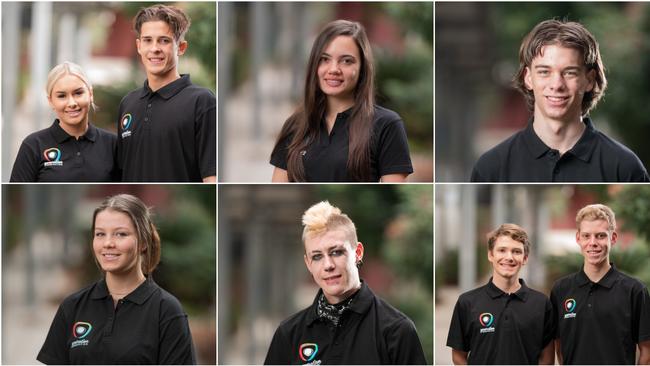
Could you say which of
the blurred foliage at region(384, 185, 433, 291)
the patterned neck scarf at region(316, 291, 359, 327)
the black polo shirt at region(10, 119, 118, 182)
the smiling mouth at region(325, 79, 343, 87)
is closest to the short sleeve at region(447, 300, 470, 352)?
the patterned neck scarf at region(316, 291, 359, 327)

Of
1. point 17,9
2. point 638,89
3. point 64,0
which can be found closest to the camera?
point 17,9

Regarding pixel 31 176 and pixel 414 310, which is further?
pixel 414 310

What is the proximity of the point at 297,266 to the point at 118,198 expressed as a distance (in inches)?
85.0

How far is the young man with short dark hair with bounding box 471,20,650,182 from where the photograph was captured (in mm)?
3330

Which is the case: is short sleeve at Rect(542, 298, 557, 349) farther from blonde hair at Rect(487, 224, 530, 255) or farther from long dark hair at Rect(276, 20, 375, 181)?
long dark hair at Rect(276, 20, 375, 181)

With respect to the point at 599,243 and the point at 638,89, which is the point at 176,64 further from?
the point at 638,89

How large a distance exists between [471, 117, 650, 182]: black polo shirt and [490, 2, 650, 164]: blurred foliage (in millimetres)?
3587

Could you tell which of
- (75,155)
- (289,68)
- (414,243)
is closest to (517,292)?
(75,155)

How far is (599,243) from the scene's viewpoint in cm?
359

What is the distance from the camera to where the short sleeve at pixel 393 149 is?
11.2 ft

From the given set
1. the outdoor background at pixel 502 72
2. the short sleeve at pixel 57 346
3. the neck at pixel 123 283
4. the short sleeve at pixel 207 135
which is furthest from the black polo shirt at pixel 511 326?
the outdoor background at pixel 502 72

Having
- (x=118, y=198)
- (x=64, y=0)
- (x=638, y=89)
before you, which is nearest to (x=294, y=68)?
(x=64, y=0)

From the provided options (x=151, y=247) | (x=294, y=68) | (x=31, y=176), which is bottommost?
(x=151, y=247)

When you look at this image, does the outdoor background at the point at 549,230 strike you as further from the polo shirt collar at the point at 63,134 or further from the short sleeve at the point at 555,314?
the polo shirt collar at the point at 63,134
